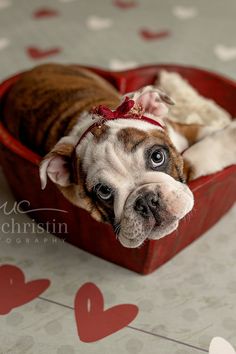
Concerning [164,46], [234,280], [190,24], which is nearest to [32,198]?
[234,280]

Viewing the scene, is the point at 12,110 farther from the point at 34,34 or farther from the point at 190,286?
the point at 34,34

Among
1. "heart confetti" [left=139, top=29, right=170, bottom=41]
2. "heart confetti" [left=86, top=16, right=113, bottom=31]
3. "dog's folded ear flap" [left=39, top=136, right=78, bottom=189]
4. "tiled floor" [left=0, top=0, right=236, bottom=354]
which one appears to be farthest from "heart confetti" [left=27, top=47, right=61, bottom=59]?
"dog's folded ear flap" [left=39, top=136, right=78, bottom=189]

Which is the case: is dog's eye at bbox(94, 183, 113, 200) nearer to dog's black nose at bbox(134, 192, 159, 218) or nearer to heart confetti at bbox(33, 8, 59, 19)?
dog's black nose at bbox(134, 192, 159, 218)

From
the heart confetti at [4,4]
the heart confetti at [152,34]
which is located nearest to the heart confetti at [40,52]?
the heart confetti at [152,34]

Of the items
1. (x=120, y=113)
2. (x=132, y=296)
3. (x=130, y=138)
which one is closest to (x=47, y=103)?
(x=120, y=113)

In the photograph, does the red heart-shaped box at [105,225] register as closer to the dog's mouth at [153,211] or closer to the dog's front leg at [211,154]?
the dog's front leg at [211,154]

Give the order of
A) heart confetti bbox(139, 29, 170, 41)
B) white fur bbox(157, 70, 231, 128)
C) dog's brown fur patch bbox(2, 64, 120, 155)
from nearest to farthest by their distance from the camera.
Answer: dog's brown fur patch bbox(2, 64, 120, 155)
white fur bbox(157, 70, 231, 128)
heart confetti bbox(139, 29, 170, 41)

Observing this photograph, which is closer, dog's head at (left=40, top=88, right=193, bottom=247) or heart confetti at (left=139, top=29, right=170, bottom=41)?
dog's head at (left=40, top=88, right=193, bottom=247)

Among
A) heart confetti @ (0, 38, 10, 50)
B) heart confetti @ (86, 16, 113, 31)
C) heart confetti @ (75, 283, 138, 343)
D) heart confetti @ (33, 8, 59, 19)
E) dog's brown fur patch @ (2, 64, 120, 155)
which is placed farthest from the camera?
heart confetti @ (33, 8, 59, 19)
